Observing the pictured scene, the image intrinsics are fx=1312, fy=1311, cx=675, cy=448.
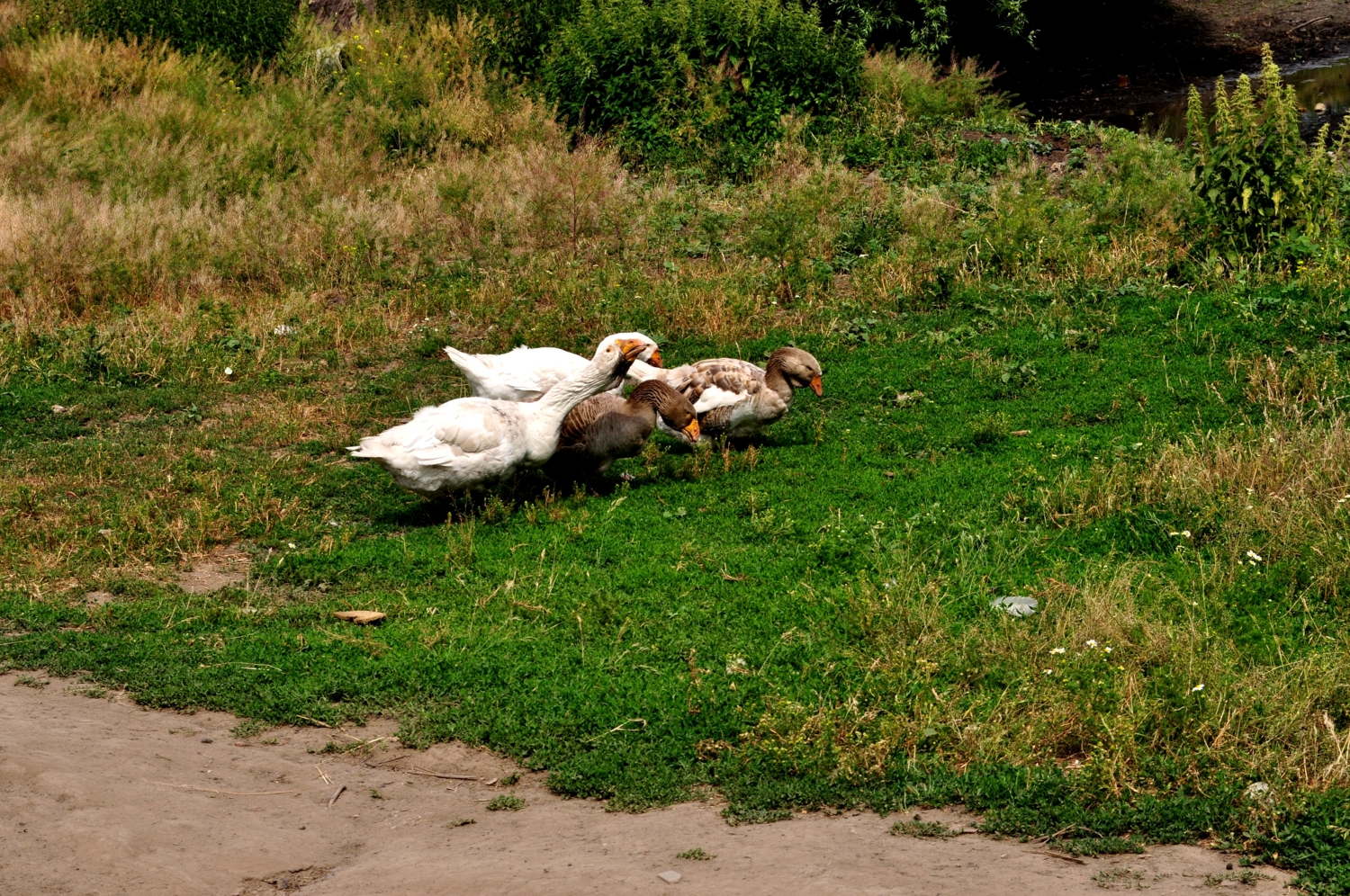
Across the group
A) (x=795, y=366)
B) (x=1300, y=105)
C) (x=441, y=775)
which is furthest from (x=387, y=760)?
(x=1300, y=105)

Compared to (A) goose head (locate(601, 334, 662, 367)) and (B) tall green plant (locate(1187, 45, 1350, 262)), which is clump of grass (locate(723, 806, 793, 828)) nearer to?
(A) goose head (locate(601, 334, 662, 367))

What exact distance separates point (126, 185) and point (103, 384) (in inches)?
192

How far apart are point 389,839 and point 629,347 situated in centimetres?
462

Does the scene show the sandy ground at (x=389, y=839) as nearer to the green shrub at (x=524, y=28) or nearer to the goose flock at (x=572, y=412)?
the goose flock at (x=572, y=412)

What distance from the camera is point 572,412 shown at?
9.22m

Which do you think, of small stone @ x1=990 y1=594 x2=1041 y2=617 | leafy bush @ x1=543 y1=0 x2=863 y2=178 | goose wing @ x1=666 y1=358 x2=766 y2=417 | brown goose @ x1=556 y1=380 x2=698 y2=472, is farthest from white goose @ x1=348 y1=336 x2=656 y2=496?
leafy bush @ x1=543 y1=0 x2=863 y2=178

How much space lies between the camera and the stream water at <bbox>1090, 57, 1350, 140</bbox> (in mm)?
22234

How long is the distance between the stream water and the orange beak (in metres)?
14.9

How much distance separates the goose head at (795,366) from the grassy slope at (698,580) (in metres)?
0.43

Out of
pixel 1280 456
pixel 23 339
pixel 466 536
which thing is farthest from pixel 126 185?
pixel 1280 456

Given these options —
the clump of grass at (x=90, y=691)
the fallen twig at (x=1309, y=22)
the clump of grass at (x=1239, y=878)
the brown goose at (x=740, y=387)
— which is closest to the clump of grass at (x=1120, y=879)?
the clump of grass at (x=1239, y=878)

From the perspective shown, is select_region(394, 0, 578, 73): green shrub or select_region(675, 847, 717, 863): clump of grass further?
select_region(394, 0, 578, 73): green shrub

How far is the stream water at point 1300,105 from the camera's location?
72.9ft

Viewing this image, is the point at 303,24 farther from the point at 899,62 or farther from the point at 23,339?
the point at 23,339
